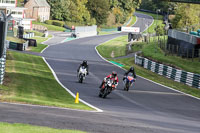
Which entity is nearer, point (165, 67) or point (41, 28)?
point (165, 67)

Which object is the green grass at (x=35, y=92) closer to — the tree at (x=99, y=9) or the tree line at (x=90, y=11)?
the tree line at (x=90, y=11)

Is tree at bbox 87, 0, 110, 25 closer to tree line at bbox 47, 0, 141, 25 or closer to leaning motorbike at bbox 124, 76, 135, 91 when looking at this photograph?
tree line at bbox 47, 0, 141, 25

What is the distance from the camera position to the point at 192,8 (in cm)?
9538

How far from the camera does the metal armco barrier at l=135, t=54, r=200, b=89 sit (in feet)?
118

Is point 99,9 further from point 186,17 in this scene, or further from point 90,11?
point 186,17

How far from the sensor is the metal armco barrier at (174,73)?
3609cm

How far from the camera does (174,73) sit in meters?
40.7

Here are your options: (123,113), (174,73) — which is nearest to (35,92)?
(123,113)

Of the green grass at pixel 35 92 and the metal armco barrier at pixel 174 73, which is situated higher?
the green grass at pixel 35 92

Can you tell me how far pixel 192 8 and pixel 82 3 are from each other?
51.8 metres

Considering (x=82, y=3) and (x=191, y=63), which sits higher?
(x=82, y=3)

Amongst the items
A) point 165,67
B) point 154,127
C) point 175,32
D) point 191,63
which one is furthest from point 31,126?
point 175,32

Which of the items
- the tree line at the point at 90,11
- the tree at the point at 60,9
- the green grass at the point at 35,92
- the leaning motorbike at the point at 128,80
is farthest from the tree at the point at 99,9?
the leaning motorbike at the point at 128,80

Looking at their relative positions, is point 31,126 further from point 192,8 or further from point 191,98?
point 192,8
